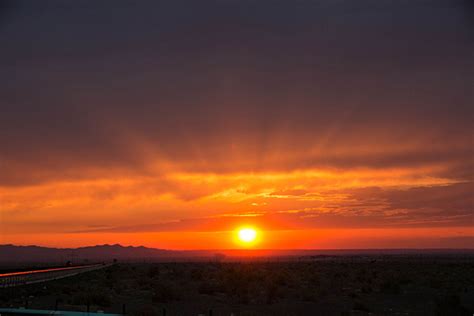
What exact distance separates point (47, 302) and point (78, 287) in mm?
11906

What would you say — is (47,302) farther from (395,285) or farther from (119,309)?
(395,285)

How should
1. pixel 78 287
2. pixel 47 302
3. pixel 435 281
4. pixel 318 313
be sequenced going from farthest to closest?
1. pixel 435 281
2. pixel 78 287
3. pixel 47 302
4. pixel 318 313

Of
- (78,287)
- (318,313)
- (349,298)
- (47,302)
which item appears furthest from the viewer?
(78,287)

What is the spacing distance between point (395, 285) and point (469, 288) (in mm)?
7077

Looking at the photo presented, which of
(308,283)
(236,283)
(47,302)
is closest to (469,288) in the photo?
(308,283)

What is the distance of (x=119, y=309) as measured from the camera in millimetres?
34875

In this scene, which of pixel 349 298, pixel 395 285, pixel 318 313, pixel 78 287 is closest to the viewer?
pixel 318 313

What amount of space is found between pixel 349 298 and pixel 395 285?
33.0ft

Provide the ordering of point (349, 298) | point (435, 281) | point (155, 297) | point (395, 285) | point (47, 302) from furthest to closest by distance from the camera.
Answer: point (435, 281) → point (395, 285) → point (349, 298) → point (155, 297) → point (47, 302)

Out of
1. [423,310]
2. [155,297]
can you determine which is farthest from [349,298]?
[155,297]

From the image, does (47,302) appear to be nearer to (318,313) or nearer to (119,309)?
(119,309)

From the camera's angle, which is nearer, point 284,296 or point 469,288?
point 284,296

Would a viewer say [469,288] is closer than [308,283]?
Yes

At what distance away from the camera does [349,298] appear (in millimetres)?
44125
